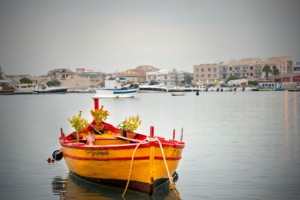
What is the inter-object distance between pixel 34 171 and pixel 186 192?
875 cm

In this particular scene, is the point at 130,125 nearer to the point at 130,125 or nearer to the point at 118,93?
the point at 130,125

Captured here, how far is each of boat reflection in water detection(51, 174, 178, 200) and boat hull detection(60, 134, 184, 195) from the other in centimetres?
28

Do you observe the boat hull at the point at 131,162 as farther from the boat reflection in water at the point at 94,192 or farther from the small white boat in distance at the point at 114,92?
the small white boat in distance at the point at 114,92

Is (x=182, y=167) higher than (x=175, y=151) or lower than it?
lower

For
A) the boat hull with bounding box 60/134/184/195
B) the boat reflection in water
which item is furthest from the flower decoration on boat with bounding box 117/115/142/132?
the boat reflection in water

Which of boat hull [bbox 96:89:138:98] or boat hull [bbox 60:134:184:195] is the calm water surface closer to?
boat hull [bbox 60:134:184:195]

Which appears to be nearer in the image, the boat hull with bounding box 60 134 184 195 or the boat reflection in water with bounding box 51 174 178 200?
the boat hull with bounding box 60 134 184 195

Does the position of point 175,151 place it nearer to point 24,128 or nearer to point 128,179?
point 128,179

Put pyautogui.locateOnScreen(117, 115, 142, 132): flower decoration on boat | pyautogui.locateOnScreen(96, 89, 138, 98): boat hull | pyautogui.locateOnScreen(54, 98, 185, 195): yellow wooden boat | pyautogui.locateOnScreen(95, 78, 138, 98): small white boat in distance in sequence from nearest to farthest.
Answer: pyautogui.locateOnScreen(54, 98, 185, 195): yellow wooden boat, pyautogui.locateOnScreen(117, 115, 142, 132): flower decoration on boat, pyautogui.locateOnScreen(96, 89, 138, 98): boat hull, pyautogui.locateOnScreen(95, 78, 138, 98): small white boat in distance

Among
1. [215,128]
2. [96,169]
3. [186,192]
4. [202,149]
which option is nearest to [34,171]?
[96,169]

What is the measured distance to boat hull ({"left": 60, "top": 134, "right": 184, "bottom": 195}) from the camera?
18375 millimetres

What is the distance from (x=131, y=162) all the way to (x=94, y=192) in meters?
2.89

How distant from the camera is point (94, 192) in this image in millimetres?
20688

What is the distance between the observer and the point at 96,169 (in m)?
20.2
